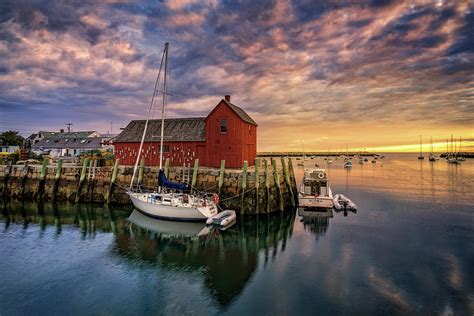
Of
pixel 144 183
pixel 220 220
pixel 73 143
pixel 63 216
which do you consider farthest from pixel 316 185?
pixel 73 143

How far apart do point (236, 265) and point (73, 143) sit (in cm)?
5704

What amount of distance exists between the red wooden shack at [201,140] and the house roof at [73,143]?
2838 cm

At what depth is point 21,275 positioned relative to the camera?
12125 mm

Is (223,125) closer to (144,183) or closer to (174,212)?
(144,183)

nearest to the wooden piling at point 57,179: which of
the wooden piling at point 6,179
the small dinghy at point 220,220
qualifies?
the wooden piling at point 6,179

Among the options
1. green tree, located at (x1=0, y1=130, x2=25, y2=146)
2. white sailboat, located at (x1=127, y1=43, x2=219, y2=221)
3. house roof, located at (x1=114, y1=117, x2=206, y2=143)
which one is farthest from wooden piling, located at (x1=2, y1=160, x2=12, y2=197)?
green tree, located at (x1=0, y1=130, x2=25, y2=146)

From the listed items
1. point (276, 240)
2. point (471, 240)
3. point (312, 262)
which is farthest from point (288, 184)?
point (471, 240)

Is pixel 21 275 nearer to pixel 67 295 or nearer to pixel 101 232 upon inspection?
pixel 67 295

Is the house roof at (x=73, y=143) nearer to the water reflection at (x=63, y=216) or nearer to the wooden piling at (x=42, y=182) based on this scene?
the wooden piling at (x=42, y=182)

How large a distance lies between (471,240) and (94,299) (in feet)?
72.7

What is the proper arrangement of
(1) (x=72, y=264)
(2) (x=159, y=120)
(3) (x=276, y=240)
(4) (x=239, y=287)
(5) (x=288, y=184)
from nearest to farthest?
1. (4) (x=239, y=287)
2. (1) (x=72, y=264)
3. (3) (x=276, y=240)
4. (5) (x=288, y=184)
5. (2) (x=159, y=120)

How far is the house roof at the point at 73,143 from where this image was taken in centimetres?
5592

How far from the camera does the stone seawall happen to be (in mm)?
22438

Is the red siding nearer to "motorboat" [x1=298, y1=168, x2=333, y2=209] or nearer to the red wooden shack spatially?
the red wooden shack
